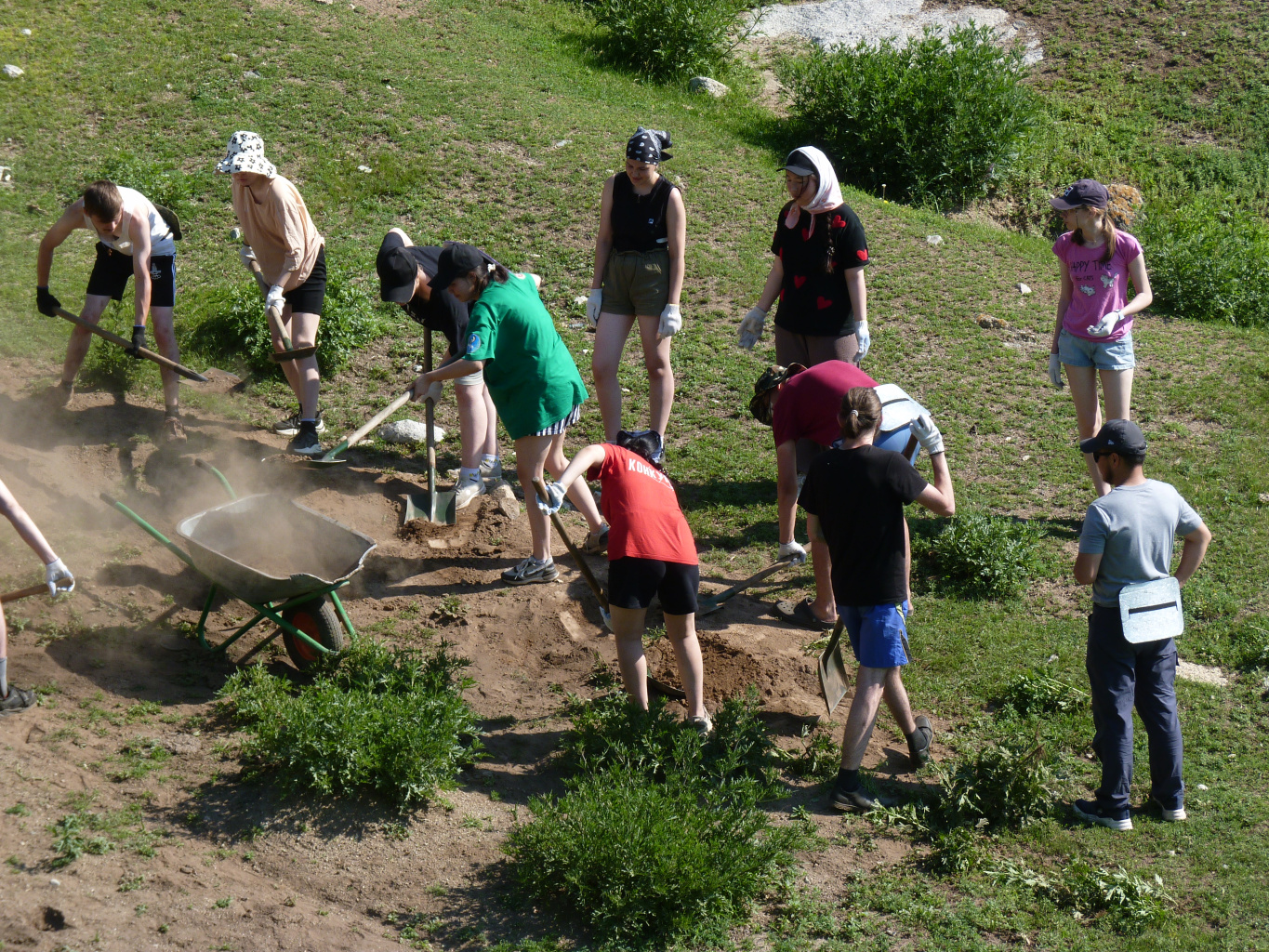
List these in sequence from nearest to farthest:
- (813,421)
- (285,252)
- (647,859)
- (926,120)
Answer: (647,859), (813,421), (285,252), (926,120)

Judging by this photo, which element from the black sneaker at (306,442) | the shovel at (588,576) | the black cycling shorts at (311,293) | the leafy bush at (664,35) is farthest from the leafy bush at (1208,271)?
the black sneaker at (306,442)

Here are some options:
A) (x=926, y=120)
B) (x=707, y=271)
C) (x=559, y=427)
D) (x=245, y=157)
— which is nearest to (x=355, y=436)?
(x=559, y=427)

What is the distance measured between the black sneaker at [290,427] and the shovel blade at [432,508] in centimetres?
135

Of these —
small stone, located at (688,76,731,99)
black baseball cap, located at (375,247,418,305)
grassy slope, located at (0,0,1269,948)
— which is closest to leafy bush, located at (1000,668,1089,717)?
grassy slope, located at (0,0,1269,948)

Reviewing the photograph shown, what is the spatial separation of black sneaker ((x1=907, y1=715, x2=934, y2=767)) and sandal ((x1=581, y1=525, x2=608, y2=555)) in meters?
2.11

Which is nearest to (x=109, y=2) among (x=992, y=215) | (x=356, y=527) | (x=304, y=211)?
(x=304, y=211)

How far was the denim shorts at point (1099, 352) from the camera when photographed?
20.6 ft

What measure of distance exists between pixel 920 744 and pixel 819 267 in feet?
9.15

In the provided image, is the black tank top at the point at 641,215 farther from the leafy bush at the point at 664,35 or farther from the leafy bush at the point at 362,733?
the leafy bush at the point at 664,35

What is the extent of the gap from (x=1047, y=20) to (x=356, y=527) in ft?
45.5

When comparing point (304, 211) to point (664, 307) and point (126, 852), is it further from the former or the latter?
point (126, 852)

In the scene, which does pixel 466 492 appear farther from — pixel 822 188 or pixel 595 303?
pixel 822 188

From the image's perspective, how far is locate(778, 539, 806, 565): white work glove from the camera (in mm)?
5957

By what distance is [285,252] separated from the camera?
21.1 ft
